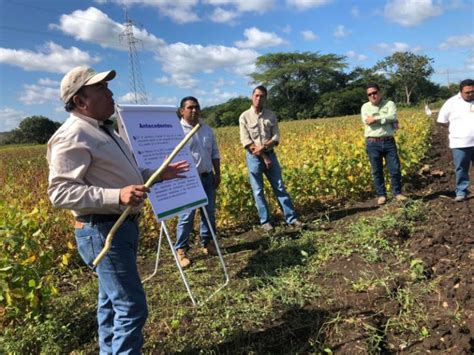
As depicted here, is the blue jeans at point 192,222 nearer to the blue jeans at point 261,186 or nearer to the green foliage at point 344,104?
the blue jeans at point 261,186

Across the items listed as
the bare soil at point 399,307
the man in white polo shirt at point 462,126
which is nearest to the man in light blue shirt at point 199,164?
the bare soil at point 399,307

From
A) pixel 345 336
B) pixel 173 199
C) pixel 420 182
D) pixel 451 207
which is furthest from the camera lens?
pixel 420 182

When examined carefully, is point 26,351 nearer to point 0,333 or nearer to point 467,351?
point 0,333

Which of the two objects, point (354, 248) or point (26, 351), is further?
point (354, 248)

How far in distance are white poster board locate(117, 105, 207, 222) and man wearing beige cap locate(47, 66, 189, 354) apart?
1.07m

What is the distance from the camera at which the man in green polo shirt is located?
6.31 m

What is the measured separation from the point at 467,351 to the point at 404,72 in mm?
82094

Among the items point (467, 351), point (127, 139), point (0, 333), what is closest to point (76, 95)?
point (127, 139)

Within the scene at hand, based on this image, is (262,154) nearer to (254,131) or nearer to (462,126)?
(254,131)

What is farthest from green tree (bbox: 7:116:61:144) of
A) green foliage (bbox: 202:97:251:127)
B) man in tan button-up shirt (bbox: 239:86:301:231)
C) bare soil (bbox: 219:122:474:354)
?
bare soil (bbox: 219:122:474:354)

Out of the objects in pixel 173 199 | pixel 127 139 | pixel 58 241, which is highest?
pixel 127 139

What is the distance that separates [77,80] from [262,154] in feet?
12.6

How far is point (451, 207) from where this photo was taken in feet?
19.7

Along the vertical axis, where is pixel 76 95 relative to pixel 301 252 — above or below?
above
